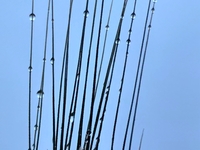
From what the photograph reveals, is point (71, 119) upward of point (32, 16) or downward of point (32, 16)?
downward

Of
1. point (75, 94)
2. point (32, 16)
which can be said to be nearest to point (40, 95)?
point (75, 94)

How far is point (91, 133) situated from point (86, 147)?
32mm

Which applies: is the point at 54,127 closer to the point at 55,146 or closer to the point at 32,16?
the point at 55,146

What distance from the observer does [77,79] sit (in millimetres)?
721

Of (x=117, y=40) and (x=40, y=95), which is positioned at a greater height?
(x=117, y=40)

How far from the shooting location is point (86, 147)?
2.24 ft

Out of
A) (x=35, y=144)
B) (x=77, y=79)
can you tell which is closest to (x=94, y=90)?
(x=77, y=79)

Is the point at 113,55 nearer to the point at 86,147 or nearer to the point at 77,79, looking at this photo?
the point at 77,79

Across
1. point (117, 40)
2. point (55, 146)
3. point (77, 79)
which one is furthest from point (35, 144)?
point (117, 40)

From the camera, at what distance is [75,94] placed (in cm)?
73

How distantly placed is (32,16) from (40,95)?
0.63 ft

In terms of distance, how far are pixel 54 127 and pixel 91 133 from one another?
0.08m

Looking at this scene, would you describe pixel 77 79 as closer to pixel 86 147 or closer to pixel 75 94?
pixel 75 94

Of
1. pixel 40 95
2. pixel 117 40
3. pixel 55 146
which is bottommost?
pixel 55 146
